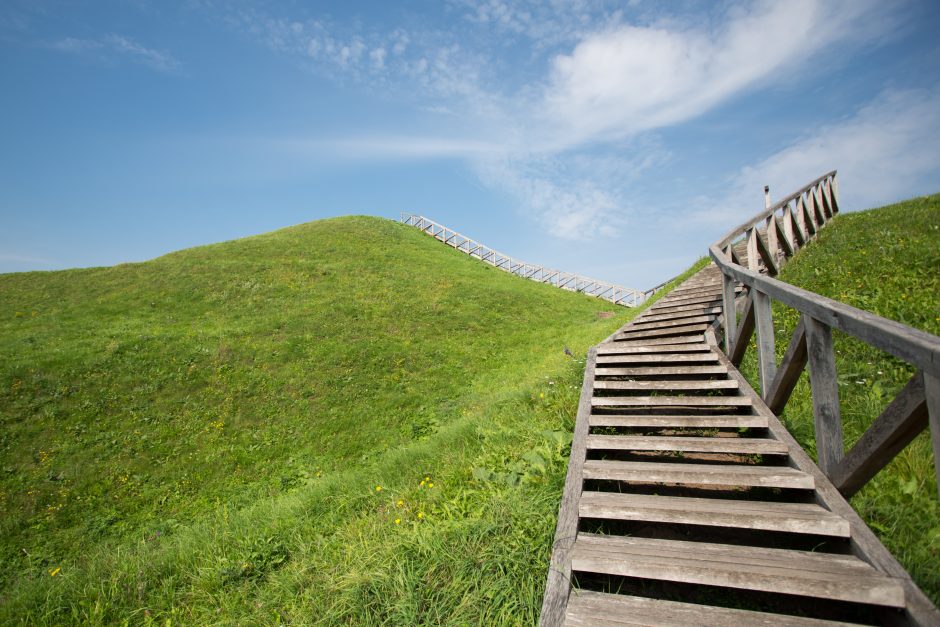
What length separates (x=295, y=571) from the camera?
15.2ft

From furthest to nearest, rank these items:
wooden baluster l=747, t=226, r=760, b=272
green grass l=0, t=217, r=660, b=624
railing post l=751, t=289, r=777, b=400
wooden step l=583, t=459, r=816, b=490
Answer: wooden baluster l=747, t=226, r=760, b=272 < railing post l=751, t=289, r=777, b=400 < green grass l=0, t=217, r=660, b=624 < wooden step l=583, t=459, r=816, b=490

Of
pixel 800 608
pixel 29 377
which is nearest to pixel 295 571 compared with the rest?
pixel 800 608

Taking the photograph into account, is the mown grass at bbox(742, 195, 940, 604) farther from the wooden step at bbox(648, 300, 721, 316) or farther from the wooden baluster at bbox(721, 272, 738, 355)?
the wooden step at bbox(648, 300, 721, 316)

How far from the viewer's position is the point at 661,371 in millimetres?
6523

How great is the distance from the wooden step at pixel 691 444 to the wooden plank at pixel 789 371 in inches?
22.7

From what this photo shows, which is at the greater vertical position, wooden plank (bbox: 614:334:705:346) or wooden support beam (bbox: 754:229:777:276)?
wooden support beam (bbox: 754:229:777:276)

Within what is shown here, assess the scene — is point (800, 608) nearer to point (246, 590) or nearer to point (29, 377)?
point (246, 590)

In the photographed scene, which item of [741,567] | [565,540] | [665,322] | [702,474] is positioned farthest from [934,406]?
[665,322]

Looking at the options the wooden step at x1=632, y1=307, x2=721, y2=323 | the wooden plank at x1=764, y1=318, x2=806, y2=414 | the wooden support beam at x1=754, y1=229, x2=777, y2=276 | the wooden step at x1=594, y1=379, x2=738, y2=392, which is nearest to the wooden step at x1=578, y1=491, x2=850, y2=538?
the wooden plank at x1=764, y1=318, x2=806, y2=414

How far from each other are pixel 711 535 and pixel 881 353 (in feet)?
14.9

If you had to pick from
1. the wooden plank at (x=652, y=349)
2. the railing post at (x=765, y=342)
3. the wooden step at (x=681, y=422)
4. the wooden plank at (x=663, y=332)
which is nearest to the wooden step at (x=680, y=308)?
the wooden plank at (x=663, y=332)

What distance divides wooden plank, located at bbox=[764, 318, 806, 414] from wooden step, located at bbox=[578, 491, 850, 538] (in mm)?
1400

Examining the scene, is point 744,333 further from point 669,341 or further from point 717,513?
point 717,513

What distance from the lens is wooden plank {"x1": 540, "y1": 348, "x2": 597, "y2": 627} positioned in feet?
10.0
